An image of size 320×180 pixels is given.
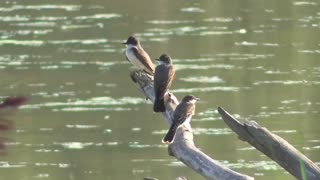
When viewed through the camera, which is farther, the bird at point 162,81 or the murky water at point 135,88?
the murky water at point 135,88

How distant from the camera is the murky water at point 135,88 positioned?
38.4ft

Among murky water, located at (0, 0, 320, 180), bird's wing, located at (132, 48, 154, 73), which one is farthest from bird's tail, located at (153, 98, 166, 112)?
bird's wing, located at (132, 48, 154, 73)

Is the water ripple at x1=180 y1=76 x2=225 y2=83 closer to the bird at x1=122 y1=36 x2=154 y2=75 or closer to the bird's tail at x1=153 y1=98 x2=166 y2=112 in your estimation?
the bird at x1=122 y1=36 x2=154 y2=75

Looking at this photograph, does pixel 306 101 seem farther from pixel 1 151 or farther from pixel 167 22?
pixel 1 151

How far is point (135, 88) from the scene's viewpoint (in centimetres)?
1529

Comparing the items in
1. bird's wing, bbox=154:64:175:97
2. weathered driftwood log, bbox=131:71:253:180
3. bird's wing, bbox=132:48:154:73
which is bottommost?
bird's wing, bbox=132:48:154:73

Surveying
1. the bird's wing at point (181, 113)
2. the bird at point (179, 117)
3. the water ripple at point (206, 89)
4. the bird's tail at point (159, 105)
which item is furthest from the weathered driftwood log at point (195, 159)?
the water ripple at point (206, 89)

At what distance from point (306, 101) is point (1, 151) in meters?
11.7

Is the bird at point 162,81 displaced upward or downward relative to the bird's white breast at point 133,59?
upward

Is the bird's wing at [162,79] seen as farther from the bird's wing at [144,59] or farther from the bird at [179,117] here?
the bird's wing at [144,59]

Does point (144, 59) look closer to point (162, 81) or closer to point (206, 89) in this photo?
point (162, 81)

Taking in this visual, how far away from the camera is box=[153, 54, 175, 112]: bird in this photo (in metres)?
7.16

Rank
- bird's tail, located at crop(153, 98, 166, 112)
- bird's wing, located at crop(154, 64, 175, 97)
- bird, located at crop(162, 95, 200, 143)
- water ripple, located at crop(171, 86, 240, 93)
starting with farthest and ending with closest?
1. water ripple, located at crop(171, 86, 240, 93)
2. bird's wing, located at crop(154, 64, 175, 97)
3. bird's tail, located at crop(153, 98, 166, 112)
4. bird, located at crop(162, 95, 200, 143)

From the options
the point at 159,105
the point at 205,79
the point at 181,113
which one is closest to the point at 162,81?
the point at 159,105
